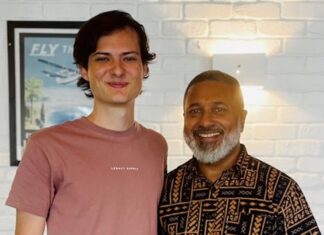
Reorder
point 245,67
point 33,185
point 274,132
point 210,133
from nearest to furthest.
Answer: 1. point 33,185
2. point 210,133
3. point 245,67
4. point 274,132

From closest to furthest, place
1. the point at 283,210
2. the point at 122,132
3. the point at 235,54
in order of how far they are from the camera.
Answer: the point at 283,210, the point at 122,132, the point at 235,54

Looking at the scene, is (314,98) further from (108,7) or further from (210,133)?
(108,7)

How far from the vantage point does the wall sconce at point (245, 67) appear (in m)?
1.80

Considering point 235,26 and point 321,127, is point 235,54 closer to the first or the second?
point 235,26

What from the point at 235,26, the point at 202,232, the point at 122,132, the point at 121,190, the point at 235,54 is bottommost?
the point at 202,232

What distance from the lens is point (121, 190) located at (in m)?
1.21

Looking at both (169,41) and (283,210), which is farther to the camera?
(169,41)

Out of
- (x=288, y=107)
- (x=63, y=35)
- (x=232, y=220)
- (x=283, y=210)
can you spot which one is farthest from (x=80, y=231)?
(x=288, y=107)

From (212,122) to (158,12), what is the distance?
0.78m

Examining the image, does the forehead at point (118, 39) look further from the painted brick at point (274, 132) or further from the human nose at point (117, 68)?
the painted brick at point (274, 132)

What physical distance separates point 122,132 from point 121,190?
18cm

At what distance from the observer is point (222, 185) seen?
1223 mm

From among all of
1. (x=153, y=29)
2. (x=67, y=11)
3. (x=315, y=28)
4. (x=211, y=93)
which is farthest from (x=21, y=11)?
(x=315, y=28)

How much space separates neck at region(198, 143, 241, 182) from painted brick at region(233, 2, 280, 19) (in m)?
0.79
